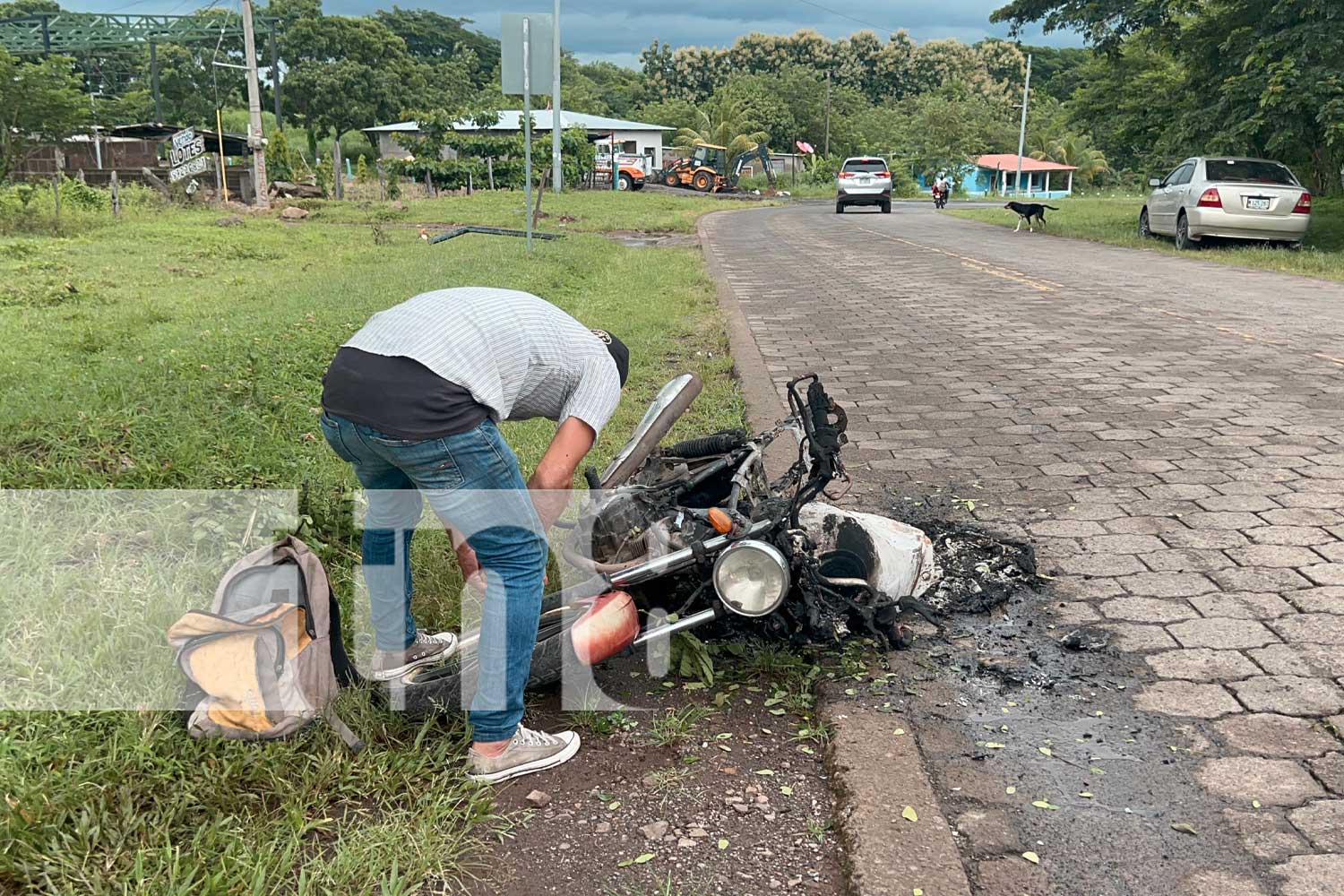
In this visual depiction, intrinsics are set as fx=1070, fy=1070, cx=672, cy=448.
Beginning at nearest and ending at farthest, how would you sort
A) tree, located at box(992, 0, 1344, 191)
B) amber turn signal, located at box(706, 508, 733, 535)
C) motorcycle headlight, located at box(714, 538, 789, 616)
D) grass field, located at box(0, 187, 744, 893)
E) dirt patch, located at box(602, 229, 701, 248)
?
1. grass field, located at box(0, 187, 744, 893)
2. motorcycle headlight, located at box(714, 538, 789, 616)
3. amber turn signal, located at box(706, 508, 733, 535)
4. tree, located at box(992, 0, 1344, 191)
5. dirt patch, located at box(602, 229, 701, 248)

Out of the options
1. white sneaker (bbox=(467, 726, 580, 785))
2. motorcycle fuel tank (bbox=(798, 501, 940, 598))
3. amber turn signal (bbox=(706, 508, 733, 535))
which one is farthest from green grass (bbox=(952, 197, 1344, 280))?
white sneaker (bbox=(467, 726, 580, 785))

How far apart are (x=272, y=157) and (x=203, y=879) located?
39432mm

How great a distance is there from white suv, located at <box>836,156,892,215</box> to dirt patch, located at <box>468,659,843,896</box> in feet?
107

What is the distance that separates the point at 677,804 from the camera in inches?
116

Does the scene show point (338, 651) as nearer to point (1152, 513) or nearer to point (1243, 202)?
point (1152, 513)

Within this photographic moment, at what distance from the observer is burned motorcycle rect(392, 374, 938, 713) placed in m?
3.39

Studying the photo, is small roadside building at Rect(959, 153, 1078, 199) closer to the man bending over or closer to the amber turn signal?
the amber turn signal

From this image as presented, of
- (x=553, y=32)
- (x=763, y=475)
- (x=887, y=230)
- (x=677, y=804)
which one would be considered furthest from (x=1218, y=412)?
(x=887, y=230)

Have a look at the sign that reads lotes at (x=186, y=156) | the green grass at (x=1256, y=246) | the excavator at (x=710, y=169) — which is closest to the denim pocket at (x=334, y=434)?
the green grass at (x=1256, y=246)

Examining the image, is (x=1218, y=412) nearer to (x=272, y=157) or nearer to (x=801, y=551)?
(x=801, y=551)

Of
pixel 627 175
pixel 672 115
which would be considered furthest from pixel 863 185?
pixel 672 115

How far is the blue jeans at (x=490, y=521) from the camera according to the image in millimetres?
2865

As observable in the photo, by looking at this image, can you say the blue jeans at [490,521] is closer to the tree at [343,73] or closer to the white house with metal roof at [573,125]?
the white house with metal roof at [573,125]

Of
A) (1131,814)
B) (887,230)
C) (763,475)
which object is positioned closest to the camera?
(1131,814)
